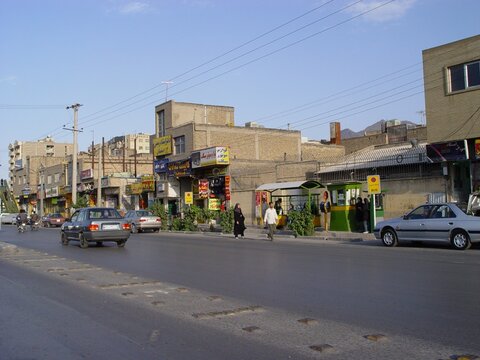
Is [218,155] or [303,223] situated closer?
[303,223]

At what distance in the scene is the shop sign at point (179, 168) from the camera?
1773 inches

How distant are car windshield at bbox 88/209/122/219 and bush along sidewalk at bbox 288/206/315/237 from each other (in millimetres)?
9281

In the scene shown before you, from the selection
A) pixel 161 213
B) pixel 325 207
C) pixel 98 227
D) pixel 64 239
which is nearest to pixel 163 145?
pixel 161 213

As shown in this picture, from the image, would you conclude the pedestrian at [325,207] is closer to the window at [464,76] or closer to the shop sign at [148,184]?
the window at [464,76]

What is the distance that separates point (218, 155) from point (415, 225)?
23733 millimetres

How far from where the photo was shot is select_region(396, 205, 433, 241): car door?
59.5ft

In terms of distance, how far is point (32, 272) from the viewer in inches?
511

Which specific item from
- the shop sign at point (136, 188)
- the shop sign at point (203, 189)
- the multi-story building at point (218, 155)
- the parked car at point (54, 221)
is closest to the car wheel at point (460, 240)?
the multi-story building at point (218, 155)

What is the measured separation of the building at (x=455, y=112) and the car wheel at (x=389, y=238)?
7.25 metres

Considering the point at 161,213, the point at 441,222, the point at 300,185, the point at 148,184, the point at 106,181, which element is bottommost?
the point at 441,222

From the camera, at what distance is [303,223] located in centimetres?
2628

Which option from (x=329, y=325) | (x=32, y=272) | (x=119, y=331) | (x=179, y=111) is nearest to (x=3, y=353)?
(x=119, y=331)

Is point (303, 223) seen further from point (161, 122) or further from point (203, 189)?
point (161, 122)

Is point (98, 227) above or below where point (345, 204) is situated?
below
